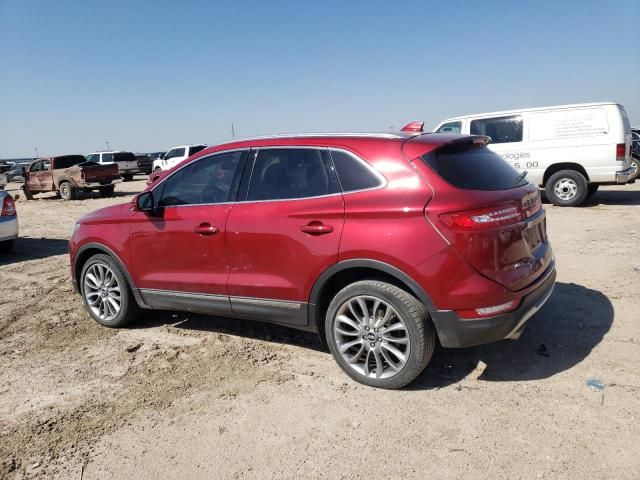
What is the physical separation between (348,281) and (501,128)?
9.47 meters

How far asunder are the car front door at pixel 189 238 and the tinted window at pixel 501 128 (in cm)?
885

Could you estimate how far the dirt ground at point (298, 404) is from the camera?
2604mm

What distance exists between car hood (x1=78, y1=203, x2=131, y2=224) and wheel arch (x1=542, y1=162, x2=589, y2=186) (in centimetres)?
966

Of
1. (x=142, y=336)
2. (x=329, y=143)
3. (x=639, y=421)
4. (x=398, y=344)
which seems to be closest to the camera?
(x=639, y=421)

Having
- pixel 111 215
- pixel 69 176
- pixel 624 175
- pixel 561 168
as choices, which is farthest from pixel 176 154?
pixel 111 215

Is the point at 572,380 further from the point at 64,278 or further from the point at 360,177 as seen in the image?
the point at 64,278

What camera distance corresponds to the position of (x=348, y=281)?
3383 millimetres

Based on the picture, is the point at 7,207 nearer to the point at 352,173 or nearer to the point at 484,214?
the point at 352,173

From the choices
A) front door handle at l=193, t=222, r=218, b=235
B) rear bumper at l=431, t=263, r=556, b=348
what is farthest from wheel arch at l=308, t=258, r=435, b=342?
front door handle at l=193, t=222, r=218, b=235

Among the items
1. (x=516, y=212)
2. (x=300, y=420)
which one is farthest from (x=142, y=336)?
(x=516, y=212)

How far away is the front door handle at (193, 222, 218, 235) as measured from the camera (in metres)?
3.81

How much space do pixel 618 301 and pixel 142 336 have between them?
4.58 m

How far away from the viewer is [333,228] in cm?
325

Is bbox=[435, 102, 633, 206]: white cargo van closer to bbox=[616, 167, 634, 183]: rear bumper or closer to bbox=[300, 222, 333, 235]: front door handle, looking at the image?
bbox=[616, 167, 634, 183]: rear bumper
